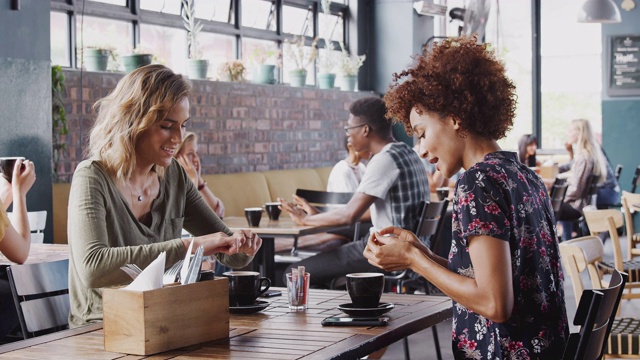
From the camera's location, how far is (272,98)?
8562 mm

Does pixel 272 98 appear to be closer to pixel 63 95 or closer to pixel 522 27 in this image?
pixel 63 95

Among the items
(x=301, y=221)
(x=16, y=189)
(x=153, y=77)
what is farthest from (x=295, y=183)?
(x=153, y=77)

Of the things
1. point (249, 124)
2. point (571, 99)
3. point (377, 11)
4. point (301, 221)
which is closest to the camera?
point (301, 221)

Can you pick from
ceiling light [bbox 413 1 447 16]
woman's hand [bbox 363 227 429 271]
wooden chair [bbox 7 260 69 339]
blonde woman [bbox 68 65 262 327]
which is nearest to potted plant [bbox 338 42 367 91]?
ceiling light [bbox 413 1 447 16]

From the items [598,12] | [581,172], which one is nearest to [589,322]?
[581,172]

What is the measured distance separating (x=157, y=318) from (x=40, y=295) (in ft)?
3.08

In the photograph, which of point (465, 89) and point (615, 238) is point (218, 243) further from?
point (615, 238)

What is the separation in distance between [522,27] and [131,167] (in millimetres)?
10584

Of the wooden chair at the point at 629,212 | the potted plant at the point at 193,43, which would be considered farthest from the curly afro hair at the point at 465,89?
the potted plant at the point at 193,43

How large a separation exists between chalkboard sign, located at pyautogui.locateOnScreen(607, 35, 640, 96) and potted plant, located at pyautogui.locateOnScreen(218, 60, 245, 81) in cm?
564

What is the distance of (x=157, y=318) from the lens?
189cm

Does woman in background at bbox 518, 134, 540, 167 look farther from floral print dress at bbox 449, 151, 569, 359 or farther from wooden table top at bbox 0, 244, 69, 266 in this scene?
floral print dress at bbox 449, 151, 569, 359

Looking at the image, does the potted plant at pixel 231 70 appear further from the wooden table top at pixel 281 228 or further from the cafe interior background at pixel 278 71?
the wooden table top at pixel 281 228

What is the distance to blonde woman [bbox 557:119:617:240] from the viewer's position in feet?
28.8
